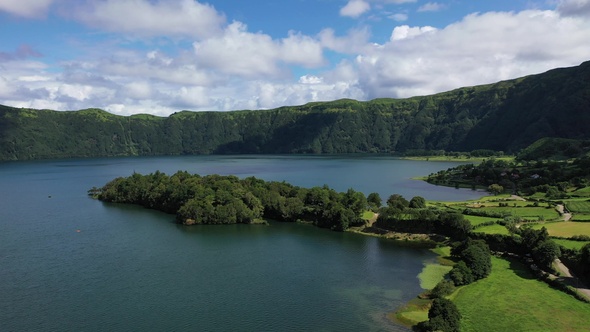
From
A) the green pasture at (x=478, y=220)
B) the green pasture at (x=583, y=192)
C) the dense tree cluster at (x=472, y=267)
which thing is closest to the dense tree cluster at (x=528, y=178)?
the green pasture at (x=583, y=192)

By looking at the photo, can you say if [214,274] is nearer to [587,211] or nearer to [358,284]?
[358,284]

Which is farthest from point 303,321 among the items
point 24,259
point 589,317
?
point 24,259

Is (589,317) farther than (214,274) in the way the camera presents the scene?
No

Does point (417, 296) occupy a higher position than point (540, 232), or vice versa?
point (540, 232)

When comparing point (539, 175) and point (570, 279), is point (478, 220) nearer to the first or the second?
point (570, 279)

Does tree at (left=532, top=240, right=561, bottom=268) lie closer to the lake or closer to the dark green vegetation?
the lake

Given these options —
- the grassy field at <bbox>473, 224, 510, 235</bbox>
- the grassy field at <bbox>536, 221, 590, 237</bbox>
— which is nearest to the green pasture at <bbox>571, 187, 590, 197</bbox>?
the grassy field at <bbox>536, 221, 590, 237</bbox>
